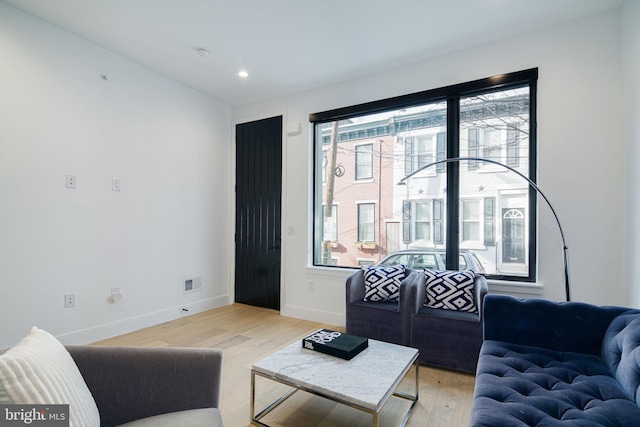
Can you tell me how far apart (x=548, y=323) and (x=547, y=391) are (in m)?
0.53

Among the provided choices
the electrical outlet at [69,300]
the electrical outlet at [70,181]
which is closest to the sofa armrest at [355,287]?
→ the electrical outlet at [69,300]

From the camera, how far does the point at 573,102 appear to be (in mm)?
2484

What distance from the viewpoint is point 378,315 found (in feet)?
8.79

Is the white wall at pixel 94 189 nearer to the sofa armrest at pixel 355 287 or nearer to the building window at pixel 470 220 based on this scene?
the sofa armrest at pixel 355 287

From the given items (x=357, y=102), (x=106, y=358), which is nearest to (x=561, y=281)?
(x=357, y=102)

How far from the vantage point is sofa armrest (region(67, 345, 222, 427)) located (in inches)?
45.0

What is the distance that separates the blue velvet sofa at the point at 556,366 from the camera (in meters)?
1.17

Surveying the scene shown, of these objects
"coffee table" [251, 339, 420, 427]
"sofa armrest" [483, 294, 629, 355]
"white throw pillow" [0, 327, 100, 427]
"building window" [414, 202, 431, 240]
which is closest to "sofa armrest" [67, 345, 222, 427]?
"white throw pillow" [0, 327, 100, 427]

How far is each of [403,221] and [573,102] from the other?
171cm

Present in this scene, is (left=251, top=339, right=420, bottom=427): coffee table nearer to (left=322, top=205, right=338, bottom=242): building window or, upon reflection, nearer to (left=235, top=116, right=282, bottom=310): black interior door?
(left=322, top=205, right=338, bottom=242): building window

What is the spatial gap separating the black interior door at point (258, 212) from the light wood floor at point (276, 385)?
2.09 feet

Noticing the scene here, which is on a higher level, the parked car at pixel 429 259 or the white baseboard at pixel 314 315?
the parked car at pixel 429 259

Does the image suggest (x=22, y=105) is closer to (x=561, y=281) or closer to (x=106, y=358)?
(x=106, y=358)

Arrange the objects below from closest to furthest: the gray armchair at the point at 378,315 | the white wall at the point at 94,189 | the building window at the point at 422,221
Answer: the white wall at the point at 94,189 → the gray armchair at the point at 378,315 → the building window at the point at 422,221
